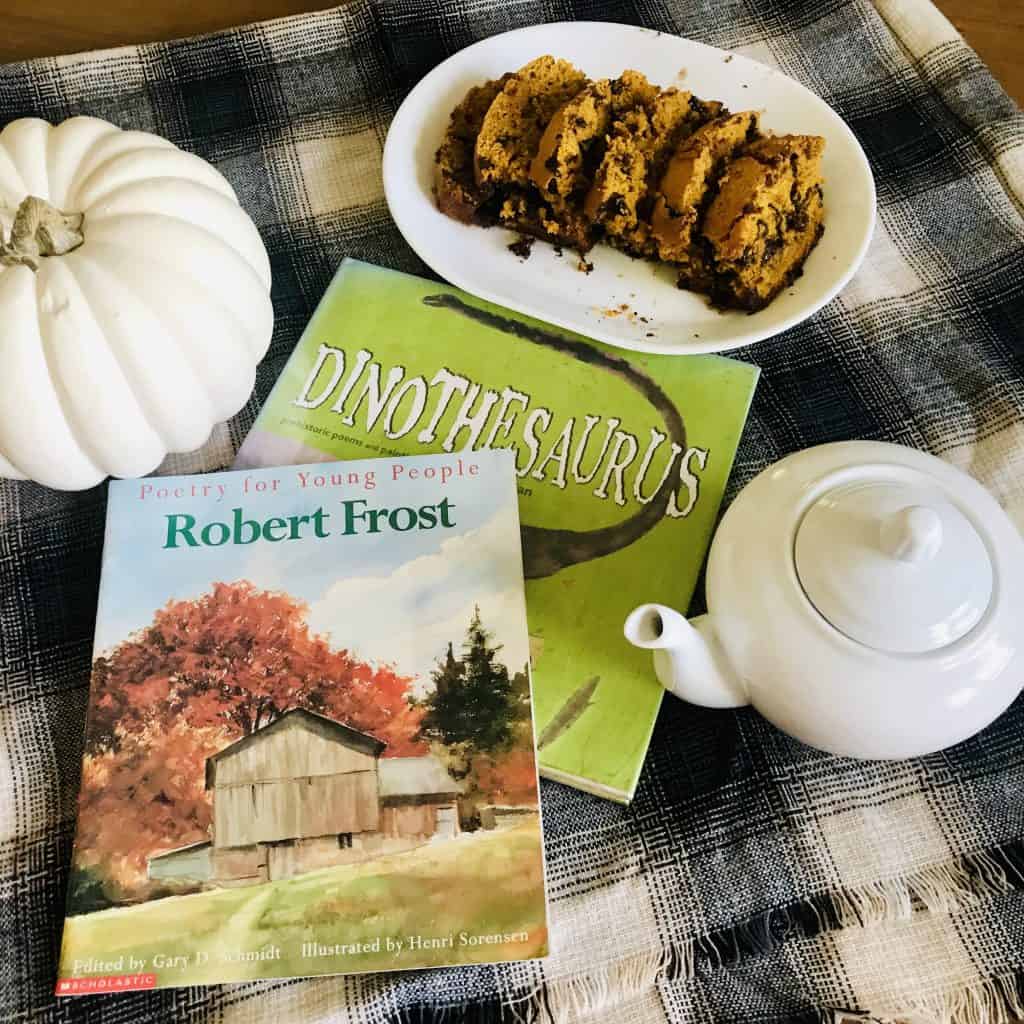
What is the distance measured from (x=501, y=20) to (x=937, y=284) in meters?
0.43

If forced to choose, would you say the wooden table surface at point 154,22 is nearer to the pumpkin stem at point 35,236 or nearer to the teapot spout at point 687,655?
the pumpkin stem at point 35,236

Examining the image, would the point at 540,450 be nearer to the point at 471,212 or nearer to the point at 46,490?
the point at 471,212

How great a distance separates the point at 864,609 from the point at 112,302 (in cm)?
42

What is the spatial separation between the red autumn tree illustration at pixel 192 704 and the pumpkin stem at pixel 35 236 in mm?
216

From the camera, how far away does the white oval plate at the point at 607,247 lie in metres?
0.66

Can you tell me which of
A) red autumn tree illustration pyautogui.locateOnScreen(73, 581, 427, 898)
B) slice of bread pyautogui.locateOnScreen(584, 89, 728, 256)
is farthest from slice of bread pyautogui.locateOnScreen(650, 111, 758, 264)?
red autumn tree illustration pyautogui.locateOnScreen(73, 581, 427, 898)

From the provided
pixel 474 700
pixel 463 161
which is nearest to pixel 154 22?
pixel 463 161

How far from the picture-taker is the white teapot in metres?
0.41

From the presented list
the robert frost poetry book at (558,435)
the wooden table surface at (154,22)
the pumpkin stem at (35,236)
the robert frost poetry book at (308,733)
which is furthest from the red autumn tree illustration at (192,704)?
the wooden table surface at (154,22)

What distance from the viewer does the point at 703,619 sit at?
0.49 m

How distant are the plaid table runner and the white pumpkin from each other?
0.04m

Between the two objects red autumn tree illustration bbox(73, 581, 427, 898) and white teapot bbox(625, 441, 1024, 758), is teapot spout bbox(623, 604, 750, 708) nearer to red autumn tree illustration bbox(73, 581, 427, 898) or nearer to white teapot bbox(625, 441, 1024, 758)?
white teapot bbox(625, 441, 1024, 758)

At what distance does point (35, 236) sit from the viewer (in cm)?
50

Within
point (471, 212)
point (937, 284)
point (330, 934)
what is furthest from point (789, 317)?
point (330, 934)
